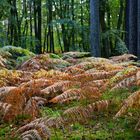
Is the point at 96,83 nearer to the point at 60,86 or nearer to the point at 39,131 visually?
the point at 60,86

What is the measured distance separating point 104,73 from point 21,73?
5.38 feet

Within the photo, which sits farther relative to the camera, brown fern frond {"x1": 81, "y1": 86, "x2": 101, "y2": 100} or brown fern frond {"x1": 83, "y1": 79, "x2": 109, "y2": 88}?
brown fern frond {"x1": 83, "y1": 79, "x2": 109, "y2": 88}

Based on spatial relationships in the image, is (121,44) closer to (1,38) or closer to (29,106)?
(1,38)

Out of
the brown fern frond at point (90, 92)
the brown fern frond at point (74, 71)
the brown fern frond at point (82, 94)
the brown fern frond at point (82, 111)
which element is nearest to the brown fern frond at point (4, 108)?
the brown fern frond at point (82, 94)

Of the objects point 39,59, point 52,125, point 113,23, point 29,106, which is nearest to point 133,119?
point 52,125

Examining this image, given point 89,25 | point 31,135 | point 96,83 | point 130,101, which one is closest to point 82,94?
point 96,83

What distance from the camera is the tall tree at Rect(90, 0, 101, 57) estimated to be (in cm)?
1373

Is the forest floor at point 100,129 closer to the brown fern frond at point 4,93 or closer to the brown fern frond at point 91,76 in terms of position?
the brown fern frond at point 4,93

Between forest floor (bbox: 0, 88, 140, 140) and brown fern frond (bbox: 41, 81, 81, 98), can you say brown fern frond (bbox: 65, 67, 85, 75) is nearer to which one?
brown fern frond (bbox: 41, 81, 81, 98)

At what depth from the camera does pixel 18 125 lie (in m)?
4.17

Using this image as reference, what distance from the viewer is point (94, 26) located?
46.6 ft

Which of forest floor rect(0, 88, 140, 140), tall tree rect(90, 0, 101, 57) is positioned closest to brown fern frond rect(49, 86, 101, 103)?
forest floor rect(0, 88, 140, 140)

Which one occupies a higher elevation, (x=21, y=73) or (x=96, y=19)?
(x=96, y=19)

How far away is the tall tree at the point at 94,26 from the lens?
1373 cm
